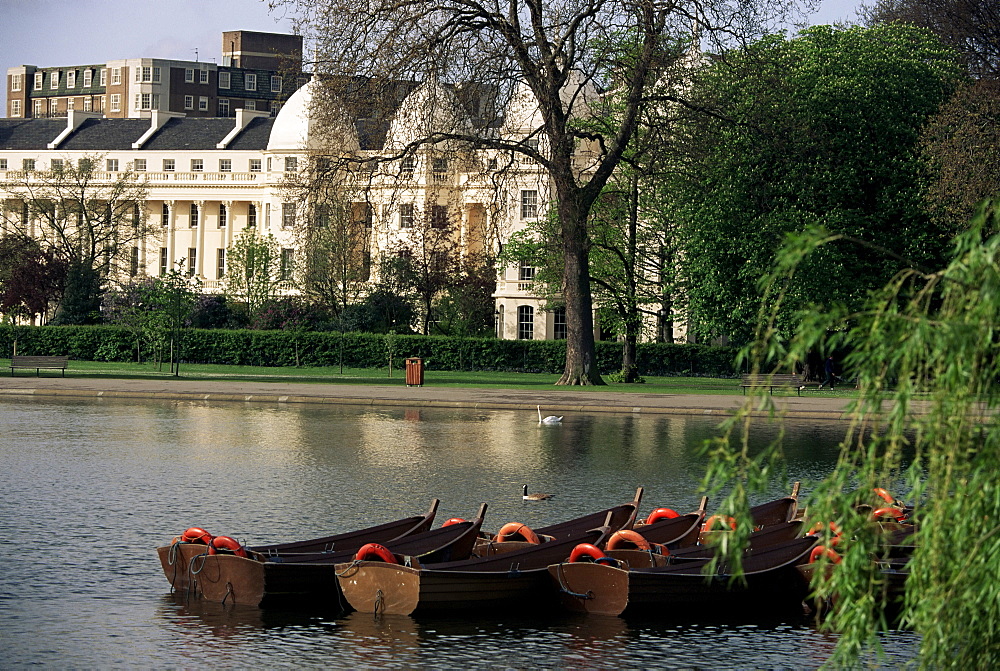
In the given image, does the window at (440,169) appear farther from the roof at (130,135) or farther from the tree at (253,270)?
the roof at (130,135)

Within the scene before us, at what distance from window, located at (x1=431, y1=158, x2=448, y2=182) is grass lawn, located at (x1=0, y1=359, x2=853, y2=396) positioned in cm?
688

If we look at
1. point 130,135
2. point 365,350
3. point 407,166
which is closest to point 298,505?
point 407,166

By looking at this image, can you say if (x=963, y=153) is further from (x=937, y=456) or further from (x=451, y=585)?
(x=937, y=456)

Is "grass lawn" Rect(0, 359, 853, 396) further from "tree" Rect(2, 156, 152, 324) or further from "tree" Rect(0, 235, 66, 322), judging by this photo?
"tree" Rect(0, 235, 66, 322)

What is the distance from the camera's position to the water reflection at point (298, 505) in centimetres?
1136

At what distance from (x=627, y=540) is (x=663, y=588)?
3.46 feet

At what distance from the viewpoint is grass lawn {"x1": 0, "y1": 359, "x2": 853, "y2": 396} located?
146ft

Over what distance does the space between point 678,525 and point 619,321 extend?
3678cm

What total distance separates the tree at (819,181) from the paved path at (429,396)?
538 cm

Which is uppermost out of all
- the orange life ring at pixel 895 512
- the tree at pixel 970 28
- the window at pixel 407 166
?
the tree at pixel 970 28

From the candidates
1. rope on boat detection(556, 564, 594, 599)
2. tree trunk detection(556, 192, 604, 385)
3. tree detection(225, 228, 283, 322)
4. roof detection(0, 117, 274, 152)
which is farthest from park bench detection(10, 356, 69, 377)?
roof detection(0, 117, 274, 152)

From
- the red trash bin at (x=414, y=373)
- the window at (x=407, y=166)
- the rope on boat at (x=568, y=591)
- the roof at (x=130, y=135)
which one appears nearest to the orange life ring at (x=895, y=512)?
the rope on boat at (x=568, y=591)

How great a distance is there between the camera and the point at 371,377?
50812mm

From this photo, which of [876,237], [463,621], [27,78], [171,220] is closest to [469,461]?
[463,621]
